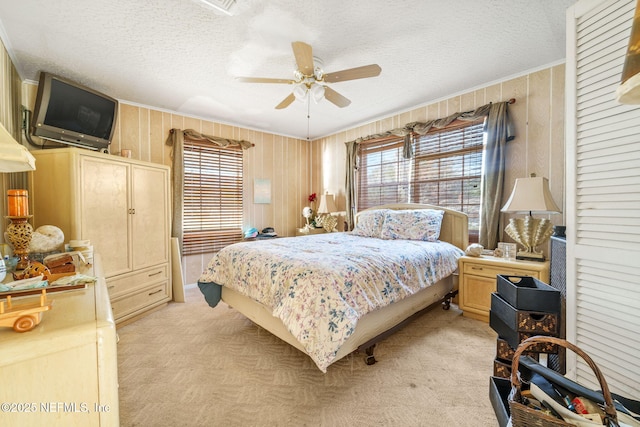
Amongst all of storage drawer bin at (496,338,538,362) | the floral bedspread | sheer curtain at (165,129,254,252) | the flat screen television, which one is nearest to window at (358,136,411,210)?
the floral bedspread

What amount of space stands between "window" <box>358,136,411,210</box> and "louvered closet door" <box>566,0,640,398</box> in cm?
239

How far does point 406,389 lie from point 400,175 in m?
2.88

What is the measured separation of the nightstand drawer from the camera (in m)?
2.38

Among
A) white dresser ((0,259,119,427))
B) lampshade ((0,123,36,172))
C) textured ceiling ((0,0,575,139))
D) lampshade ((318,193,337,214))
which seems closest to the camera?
white dresser ((0,259,119,427))

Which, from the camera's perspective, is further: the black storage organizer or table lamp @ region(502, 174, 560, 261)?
table lamp @ region(502, 174, 560, 261)

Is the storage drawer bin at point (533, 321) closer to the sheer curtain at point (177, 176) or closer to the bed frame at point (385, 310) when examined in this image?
the bed frame at point (385, 310)

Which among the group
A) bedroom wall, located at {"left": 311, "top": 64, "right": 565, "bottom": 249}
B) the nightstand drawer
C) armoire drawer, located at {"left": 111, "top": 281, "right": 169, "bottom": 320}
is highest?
bedroom wall, located at {"left": 311, "top": 64, "right": 565, "bottom": 249}

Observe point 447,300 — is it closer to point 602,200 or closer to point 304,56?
point 602,200

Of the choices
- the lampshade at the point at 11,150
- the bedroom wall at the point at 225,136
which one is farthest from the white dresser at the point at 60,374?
the bedroom wall at the point at 225,136

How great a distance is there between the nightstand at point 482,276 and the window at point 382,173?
54.9 inches

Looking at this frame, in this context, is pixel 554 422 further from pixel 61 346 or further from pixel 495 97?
pixel 495 97

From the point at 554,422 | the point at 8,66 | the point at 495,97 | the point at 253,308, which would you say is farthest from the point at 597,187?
the point at 8,66

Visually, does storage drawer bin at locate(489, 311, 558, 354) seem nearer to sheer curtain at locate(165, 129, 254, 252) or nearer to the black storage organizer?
the black storage organizer

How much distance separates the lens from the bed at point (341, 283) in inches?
63.1
